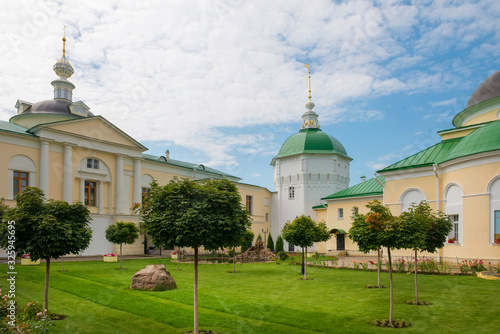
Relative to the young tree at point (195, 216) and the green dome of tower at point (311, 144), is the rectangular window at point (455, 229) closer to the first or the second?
the young tree at point (195, 216)

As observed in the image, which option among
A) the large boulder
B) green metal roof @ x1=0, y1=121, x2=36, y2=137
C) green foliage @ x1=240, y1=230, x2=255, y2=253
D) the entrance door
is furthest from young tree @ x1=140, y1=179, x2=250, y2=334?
the entrance door

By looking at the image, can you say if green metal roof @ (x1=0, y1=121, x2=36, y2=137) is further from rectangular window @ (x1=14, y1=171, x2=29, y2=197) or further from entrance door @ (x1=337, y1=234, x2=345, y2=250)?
entrance door @ (x1=337, y1=234, x2=345, y2=250)

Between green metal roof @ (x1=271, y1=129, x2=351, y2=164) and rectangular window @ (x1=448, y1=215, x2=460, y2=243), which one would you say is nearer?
rectangular window @ (x1=448, y1=215, x2=460, y2=243)

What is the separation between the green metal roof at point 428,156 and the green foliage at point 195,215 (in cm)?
2148

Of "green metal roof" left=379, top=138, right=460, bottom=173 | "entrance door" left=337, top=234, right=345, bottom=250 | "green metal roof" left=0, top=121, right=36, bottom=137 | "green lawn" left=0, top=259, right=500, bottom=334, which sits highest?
"green metal roof" left=0, top=121, right=36, bottom=137

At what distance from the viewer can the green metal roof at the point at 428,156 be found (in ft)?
88.5

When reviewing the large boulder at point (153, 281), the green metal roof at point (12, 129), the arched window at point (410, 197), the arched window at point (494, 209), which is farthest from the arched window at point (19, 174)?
the arched window at point (494, 209)

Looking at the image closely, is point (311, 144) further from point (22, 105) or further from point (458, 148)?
point (22, 105)

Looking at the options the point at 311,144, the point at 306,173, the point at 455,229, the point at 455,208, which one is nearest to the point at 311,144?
the point at 311,144

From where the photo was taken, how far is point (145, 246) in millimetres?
40125

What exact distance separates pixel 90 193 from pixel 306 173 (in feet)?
87.4

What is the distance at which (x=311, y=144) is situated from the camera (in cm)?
5147

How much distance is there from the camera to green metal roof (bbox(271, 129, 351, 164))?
5119cm

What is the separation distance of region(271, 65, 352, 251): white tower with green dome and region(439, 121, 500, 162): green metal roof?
26.4 m
